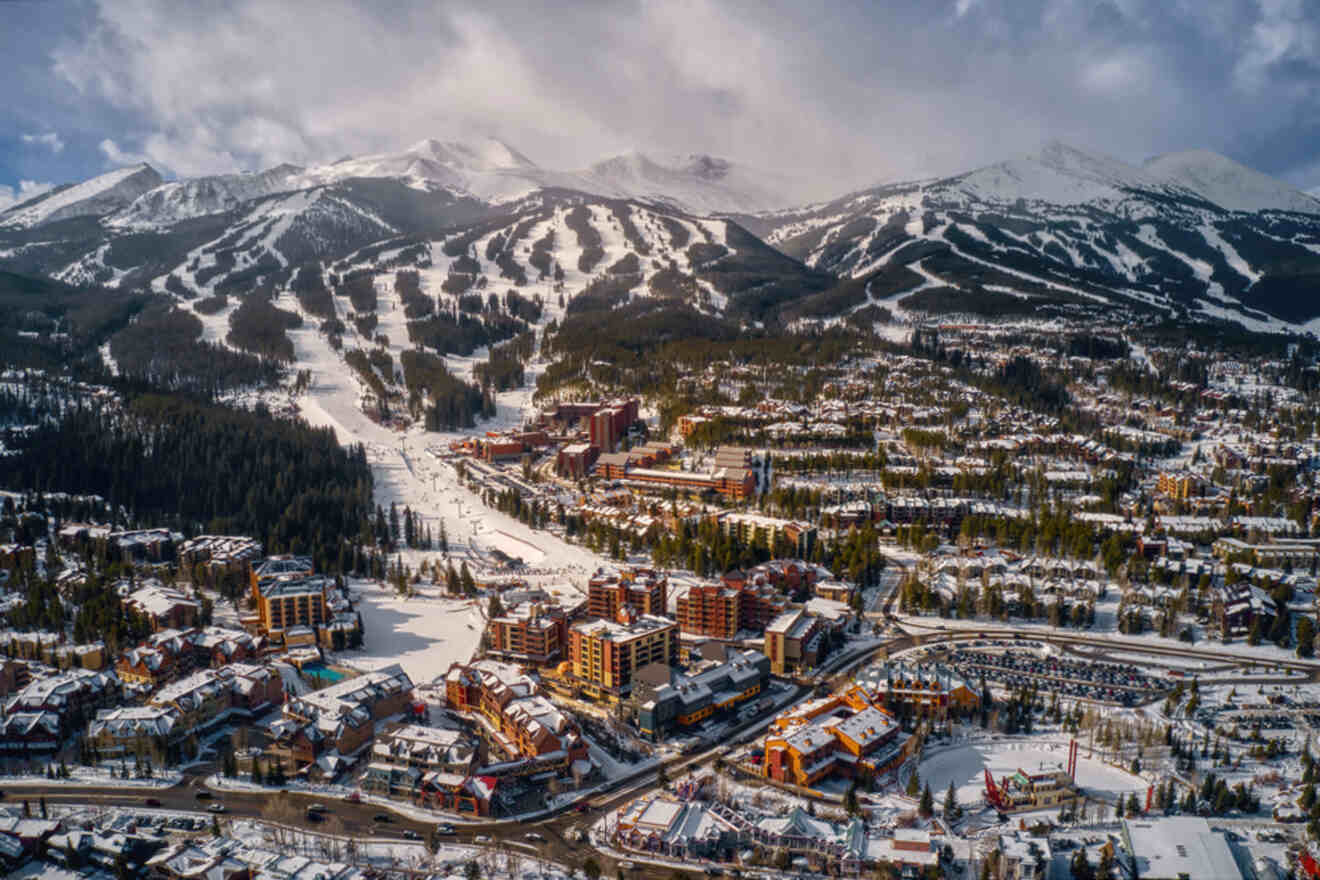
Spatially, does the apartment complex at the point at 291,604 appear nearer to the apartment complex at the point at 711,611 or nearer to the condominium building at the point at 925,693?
the apartment complex at the point at 711,611

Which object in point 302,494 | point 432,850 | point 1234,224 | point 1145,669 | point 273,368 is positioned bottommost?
point 432,850

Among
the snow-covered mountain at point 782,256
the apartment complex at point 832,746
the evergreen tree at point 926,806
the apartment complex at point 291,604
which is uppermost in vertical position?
the snow-covered mountain at point 782,256

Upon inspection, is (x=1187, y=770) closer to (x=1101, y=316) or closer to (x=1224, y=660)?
(x=1224, y=660)

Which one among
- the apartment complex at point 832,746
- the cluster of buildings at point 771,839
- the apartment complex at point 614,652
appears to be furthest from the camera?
the apartment complex at point 614,652

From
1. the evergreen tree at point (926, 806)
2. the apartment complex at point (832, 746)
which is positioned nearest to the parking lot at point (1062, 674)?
the apartment complex at point (832, 746)

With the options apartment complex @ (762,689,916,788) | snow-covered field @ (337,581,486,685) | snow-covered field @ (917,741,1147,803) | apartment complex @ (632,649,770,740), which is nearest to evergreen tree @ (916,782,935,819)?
snow-covered field @ (917,741,1147,803)

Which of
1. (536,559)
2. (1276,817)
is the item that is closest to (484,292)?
(536,559)

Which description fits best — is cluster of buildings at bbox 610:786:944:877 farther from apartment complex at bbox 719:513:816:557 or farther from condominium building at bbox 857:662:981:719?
apartment complex at bbox 719:513:816:557
